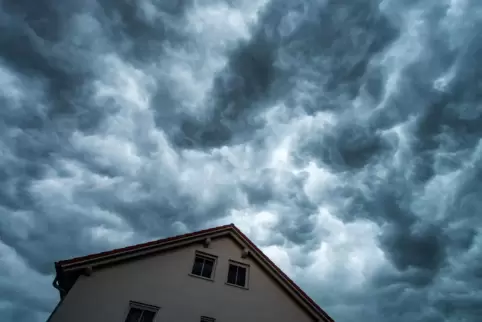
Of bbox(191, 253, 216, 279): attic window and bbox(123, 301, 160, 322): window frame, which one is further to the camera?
bbox(191, 253, 216, 279): attic window

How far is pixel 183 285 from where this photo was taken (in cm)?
1661

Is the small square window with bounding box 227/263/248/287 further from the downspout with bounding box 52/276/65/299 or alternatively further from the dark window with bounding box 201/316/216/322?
the downspout with bounding box 52/276/65/299

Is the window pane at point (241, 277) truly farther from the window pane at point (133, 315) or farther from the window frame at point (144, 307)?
the window pane at point (133, 315)

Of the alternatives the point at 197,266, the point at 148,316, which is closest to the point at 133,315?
the point at 148,316

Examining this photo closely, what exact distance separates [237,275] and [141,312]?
668cm

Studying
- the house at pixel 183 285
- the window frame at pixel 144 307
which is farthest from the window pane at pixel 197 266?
the window frame at pixel 144 307

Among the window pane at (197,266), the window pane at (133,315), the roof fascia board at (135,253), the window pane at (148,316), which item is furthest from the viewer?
the window pane at (197,266)

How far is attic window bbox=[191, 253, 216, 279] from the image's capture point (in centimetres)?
1783

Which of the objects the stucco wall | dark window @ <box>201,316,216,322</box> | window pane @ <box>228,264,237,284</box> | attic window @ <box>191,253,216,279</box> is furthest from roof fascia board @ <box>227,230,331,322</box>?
dark window @ <box>201,316,216,322</box>

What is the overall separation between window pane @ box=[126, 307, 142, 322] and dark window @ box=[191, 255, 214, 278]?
392cm

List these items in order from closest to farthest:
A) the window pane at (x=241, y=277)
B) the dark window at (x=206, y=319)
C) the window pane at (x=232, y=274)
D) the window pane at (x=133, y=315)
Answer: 1. the window pane at (x=133, y=315)
2. the dark window at (x=206, y=319)
3. the window pane at (x=232, y=274)
4. the window pane at (x=241, y=277)

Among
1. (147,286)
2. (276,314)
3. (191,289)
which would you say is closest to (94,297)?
(147,286)

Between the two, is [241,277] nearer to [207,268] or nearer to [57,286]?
[207,268]

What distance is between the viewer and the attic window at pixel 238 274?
60.4 ft
